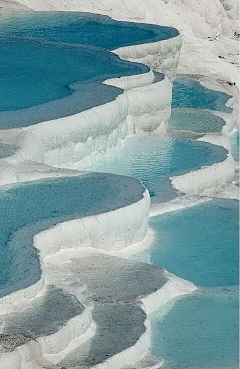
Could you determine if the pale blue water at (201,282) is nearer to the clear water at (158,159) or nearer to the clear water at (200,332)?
the clear water at (200,332)

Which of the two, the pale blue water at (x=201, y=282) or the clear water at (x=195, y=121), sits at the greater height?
the pale blue water at (x=201, y=282)

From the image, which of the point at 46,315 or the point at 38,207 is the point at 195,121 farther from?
the point at 46,315

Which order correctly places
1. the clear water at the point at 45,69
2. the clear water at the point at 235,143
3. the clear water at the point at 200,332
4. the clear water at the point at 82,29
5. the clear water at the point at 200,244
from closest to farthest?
the clear water at the point at 200,332
the clear water at the point at 200,244
the clear water at the point at 45,69
the clear water at the point at 235,143
the clear water at the point at 82,29

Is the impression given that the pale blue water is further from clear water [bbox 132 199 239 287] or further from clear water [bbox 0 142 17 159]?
clear water [bbox 0 142 17 159]

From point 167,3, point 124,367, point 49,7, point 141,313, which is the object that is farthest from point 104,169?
point 167,3

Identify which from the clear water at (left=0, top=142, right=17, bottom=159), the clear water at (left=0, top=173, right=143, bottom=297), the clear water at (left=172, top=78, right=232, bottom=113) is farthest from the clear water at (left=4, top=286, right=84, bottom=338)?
the clear water at (left=172, top=78, right=232, bottom=113)

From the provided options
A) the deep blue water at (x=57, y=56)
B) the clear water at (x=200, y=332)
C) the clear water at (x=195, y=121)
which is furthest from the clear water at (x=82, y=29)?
the clear water at (x=200, y=332)
